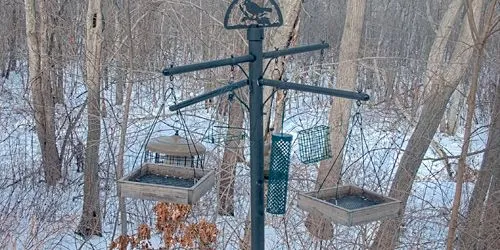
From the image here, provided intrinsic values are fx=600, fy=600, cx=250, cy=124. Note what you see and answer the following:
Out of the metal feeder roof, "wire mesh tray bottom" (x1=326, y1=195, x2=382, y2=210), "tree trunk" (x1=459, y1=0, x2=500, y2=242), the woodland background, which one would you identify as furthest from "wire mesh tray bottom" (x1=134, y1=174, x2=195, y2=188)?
"tree trunk" (x1=459, y1=0, x2=500, y2=242)

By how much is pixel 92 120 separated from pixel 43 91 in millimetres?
1469

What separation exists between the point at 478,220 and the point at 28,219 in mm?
5183

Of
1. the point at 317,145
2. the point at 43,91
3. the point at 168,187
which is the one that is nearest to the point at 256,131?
the point at 168,187

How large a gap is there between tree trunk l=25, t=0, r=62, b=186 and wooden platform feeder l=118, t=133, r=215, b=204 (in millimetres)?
5808

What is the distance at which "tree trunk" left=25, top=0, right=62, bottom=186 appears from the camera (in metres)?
8.36

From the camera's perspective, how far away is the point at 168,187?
260cm

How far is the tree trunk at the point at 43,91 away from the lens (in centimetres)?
836

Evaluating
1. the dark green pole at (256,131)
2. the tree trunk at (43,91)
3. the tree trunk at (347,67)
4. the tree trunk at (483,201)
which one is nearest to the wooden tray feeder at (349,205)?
the dark green pole at (256,131)

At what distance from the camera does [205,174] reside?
9.50ft

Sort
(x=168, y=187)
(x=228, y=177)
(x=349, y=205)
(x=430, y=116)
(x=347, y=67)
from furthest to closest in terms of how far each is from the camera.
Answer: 1. (x=347, y=67)
2. (x=430, y=116)
3. (x=228, y=177)
4. (x=349, y=205)
5. (x=168, y=187)

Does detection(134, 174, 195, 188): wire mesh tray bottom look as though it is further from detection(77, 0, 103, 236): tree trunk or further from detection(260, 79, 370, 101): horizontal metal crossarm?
detection(77, 0, 103, 236): tree trunk

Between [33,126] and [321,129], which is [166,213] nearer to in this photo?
[321,129]

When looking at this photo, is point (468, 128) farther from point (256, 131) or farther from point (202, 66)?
point (202, 66)

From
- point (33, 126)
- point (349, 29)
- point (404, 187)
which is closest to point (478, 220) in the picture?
point (404, 187)
